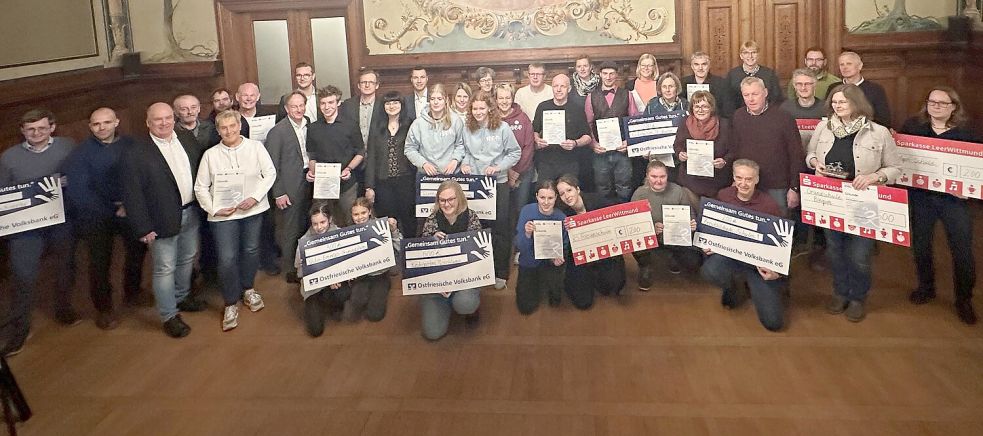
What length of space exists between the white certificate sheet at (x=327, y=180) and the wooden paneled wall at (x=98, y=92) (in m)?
2.98

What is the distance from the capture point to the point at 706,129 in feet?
21.0

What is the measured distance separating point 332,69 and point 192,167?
4.01 metres

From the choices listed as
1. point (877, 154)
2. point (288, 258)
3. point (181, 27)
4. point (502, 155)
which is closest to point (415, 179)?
point (502, 155)

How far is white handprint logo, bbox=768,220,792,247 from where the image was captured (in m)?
5.54

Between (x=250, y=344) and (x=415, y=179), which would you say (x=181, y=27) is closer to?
(x=415, y=179)

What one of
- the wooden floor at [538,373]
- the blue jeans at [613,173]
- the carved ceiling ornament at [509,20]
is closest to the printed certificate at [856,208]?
the wooden floor at [538,373]

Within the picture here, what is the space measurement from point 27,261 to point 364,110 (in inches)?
107

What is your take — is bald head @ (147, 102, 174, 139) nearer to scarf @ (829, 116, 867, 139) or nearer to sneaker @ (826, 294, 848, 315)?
scarf @ (829, 116, 867, 139)

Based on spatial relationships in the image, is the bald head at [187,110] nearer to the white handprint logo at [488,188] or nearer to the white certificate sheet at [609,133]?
the white handprint logo at [488,188]

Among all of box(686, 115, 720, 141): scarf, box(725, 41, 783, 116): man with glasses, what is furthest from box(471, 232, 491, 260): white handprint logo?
box(725, 41, 783, 116): man with glasses

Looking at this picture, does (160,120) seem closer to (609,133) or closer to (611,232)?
(611,232)

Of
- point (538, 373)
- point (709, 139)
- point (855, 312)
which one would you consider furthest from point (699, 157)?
point (538, 373)

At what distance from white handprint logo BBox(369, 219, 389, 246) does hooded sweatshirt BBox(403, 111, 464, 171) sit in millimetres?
859

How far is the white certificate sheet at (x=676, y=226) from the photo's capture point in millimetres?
6148
